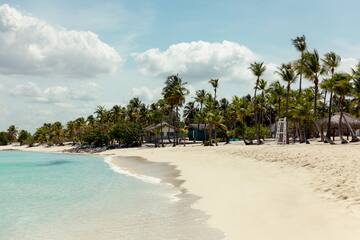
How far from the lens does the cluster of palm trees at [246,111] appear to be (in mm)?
51156

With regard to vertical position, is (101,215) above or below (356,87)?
below

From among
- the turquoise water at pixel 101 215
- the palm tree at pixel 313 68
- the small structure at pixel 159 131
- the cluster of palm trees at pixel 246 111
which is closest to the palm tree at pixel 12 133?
the cluster of palm trees at pixel 246 111

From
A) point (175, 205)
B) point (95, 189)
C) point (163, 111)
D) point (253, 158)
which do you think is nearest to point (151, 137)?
point (163, 111)

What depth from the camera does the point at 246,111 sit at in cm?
7181

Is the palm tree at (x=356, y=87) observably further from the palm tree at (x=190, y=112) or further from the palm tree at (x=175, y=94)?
the palm tree at (x=190, y=112)

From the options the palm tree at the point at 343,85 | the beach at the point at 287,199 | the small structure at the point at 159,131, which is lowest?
the beach at the point at 287,199

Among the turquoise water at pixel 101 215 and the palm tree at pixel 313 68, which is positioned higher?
the palm tree at pixel 313 68

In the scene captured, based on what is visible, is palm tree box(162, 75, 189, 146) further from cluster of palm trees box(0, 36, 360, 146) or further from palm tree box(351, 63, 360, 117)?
palm tree box(351, 63, 360, 117)

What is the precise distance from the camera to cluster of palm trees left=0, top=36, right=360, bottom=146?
5116 cm

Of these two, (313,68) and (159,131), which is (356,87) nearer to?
(313,68)

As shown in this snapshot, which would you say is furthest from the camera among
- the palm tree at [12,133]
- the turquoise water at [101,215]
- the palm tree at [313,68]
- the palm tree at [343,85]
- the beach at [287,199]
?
the palm tree at [12,133]

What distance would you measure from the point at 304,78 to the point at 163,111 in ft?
136

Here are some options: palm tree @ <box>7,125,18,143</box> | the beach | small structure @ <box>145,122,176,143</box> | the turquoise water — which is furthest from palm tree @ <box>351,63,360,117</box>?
palm tree @ <box>7,125,18,143</box>

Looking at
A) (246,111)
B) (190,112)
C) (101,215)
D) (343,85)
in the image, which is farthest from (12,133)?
(101,215)
